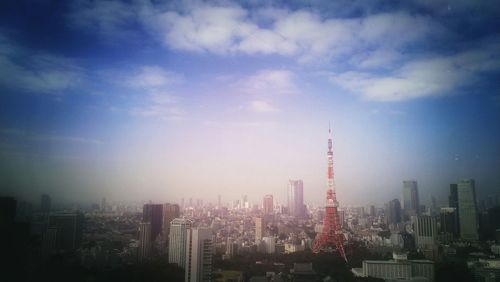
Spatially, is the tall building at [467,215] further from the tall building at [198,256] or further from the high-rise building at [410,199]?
the tall building at [198,256]

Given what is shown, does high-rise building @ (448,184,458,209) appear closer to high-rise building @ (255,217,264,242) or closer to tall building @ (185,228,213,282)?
tall building @ (185,228,213,282)

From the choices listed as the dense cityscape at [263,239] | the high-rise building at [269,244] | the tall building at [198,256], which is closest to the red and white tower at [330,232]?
the dense cityscape at [263,239]

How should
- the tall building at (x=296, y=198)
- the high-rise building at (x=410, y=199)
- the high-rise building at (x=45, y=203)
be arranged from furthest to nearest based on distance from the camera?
the tall building at (x=296, y=198), the high-rise building at (x=410, y=199), the high-rise building at (x=45, y=203)

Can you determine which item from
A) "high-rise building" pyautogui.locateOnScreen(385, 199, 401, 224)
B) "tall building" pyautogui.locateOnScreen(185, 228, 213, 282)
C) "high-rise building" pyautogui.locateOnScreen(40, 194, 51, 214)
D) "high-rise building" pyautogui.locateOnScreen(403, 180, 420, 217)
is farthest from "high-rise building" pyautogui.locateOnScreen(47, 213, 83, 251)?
"high-rise building" pyautogui.locateOnScreen(385, 199, 401, 224)

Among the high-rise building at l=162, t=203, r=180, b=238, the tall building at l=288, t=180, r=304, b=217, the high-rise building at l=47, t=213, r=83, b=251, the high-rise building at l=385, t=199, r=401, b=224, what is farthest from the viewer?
the high-rise building at l=385, t=199, r=401, b=224

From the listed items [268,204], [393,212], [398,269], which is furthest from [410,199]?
[268,204]

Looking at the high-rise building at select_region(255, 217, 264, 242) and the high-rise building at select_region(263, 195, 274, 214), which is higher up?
the high-rise building at select_region(263, 195, 274, 214)
